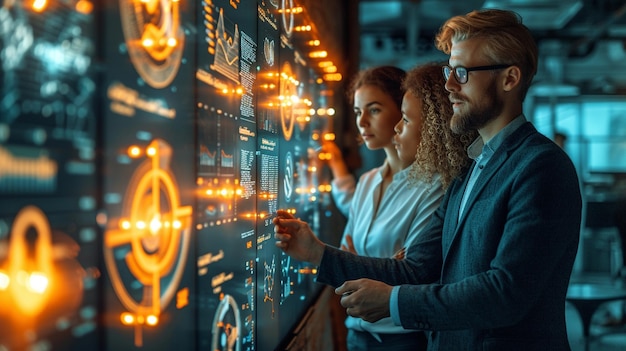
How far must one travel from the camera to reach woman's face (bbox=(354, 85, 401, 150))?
8.59 feet

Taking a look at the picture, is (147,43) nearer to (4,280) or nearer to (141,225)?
(141,225)

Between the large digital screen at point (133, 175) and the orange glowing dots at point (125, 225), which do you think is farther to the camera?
the orange glowing dots at point (125, 225)

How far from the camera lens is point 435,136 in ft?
7.52

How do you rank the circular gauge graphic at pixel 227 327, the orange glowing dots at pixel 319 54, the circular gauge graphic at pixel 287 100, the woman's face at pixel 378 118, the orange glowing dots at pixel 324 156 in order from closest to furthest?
the circular gauge graphic at pixel 227 327 → the circular gauge graphic at pixel 287 100 → the woman's face at pixel 378 118 → the orange glowing dots at pixel 319 54 → the orange glowing dots at pixel 324 156

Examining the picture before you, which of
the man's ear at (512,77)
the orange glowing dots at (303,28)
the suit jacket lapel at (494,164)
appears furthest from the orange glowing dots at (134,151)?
A: the orange glowing dots at (303,28)

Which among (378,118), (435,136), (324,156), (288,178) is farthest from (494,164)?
(324,156)

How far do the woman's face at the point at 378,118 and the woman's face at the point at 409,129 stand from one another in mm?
112

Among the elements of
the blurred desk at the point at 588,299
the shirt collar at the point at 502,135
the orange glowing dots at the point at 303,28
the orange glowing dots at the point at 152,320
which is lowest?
the blurred desk at the point at 588,299

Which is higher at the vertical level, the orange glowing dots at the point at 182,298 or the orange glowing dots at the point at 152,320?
the orange glowing dots at the point at 182,298

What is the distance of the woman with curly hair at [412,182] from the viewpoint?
2275 mm

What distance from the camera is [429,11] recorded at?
818 centimetres

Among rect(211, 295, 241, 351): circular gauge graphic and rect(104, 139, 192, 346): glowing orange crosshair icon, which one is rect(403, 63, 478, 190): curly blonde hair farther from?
rect(104, 139, 192, 346): glowing orange crosshair icon

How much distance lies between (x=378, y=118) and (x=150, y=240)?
1.72 meters

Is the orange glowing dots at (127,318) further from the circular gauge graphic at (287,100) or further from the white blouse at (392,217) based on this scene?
the white blouse at (392,217)
